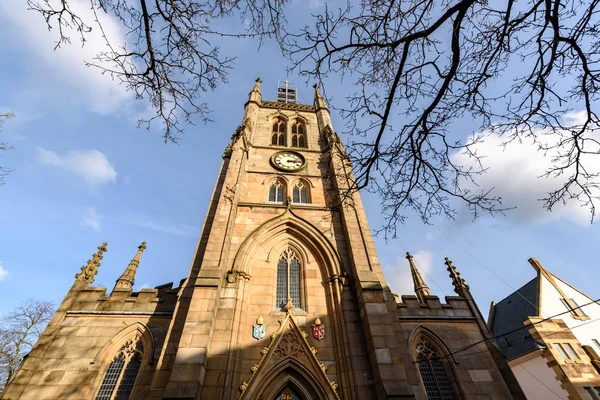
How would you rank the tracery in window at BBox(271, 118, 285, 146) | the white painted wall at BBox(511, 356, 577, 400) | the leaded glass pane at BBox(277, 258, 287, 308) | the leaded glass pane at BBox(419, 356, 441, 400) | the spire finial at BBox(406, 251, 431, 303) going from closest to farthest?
the leaded glass pane at BBox(419, 356, 441, 400)
the leaded glass pane at BBox(277, 258, 287, 308)
the spire finial at BBox(406, 251, 431, 303)
the white painted wall at BBox(511, 356, 577, 400)
the tracery in window at BBox(271, 118, 285, 146)

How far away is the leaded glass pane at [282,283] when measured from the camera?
10.9 m

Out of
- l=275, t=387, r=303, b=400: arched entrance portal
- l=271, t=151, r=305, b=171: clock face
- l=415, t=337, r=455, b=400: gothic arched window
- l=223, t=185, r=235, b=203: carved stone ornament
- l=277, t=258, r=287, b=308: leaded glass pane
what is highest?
l=271, t=151, r=305, b=171: clock face

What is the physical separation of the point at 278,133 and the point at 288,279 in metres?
12.8

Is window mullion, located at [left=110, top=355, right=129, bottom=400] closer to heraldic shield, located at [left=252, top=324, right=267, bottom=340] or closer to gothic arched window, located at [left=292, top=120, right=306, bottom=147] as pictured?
heraldic shield, located at [left=252, top=324, right=267, bottom=340]

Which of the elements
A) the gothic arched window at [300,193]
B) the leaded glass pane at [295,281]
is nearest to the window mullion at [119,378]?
the leaded glass pane at [295,281]

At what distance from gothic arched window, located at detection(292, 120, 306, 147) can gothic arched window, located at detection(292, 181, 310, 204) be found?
17.3 ft

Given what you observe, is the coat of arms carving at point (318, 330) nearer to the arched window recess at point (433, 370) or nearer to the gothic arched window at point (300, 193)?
the arched window recess at point (433, 370)

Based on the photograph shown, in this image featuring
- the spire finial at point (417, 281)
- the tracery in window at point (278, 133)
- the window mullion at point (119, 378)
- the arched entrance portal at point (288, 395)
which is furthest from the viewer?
the tracery in window at point (278, 133)

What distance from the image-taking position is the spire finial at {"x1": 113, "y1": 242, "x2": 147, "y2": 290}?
12.5 metres

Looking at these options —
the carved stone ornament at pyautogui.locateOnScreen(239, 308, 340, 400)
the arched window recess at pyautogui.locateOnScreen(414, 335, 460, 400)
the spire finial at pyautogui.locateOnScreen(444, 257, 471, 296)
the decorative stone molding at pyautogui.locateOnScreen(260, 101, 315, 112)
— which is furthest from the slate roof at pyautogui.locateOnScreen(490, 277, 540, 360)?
the decorative stone molding at pyautogui.locateOnScreen(260, 101, 315, 112)

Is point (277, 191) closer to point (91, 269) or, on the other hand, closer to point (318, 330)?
point (318, 330)

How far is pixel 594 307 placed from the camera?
22.7 metres

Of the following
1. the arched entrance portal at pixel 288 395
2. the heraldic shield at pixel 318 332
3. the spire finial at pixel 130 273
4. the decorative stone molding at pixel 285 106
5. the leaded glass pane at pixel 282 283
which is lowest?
the arched entrance portal at pixel 288 395

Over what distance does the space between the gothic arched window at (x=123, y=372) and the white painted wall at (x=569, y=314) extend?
1007 inches
